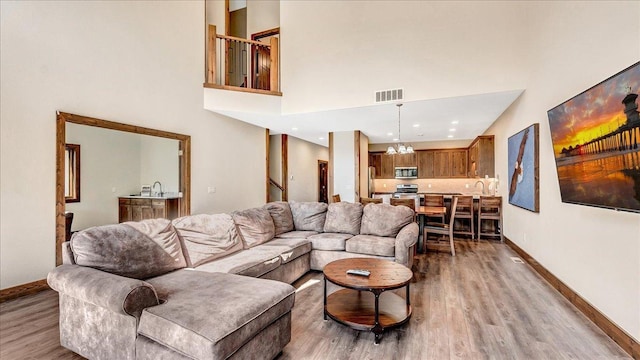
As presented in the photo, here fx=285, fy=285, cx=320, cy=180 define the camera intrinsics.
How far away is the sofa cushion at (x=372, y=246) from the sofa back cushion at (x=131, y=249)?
6.73ft

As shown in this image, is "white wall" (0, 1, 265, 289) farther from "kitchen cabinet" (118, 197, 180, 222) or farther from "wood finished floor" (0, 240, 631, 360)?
"wood finished floor" (0, 240, 631, 360)

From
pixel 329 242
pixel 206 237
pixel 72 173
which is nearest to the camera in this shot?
pixel 206 237

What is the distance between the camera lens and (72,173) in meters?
5.33

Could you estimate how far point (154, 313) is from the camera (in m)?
1.64

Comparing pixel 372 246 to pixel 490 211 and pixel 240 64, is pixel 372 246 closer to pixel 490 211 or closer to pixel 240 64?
pixel 490 211

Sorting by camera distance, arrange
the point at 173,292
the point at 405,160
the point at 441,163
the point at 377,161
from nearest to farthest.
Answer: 1. the point at 173,292
2. the point at 441,163
3. the point at 405,160
4. the point at 377,161

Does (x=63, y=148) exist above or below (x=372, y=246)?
above

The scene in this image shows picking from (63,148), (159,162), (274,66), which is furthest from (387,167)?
(63,148)

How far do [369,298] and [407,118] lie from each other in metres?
4.22

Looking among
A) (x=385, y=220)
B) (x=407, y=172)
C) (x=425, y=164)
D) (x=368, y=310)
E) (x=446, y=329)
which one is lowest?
(x=446, y=329)

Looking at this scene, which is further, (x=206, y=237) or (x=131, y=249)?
(x=206, y=237)

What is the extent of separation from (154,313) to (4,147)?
2946 mm

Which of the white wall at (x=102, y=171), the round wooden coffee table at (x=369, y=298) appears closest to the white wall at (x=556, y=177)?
the round wooden coffee table at (x=369, y=298)

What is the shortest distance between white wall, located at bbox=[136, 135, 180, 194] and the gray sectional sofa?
3.28 meters
